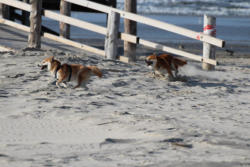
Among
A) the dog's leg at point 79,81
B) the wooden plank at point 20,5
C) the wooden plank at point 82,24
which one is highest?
the wooden plank at point 20,5

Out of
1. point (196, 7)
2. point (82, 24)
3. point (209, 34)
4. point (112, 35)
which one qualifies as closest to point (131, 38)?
point (112, 35)

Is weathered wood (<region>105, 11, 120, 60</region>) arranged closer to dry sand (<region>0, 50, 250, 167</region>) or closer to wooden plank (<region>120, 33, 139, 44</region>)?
wooden plank (<region>120, 33, 139, 44</region>)

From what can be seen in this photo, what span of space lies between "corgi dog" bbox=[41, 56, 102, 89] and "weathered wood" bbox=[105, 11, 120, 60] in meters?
3.04

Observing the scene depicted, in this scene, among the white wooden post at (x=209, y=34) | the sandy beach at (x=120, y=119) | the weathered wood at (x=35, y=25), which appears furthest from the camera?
the weathered wood at (x=35, y=25)

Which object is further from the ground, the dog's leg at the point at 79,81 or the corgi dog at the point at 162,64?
the corgi dog at the point at 162,64

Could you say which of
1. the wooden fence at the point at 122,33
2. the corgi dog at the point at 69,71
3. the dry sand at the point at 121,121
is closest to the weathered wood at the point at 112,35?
the wooden fence at the point at 122,33

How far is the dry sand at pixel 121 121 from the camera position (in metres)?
4.23

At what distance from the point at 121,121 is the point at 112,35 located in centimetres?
499

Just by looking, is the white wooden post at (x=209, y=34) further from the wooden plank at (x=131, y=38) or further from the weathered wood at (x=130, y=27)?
the weathered wood at (x=130, y=27)

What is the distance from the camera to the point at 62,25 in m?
13.2

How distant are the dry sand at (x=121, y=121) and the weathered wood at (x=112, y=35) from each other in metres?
1.21

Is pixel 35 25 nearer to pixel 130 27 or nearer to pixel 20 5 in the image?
pixel 20 5

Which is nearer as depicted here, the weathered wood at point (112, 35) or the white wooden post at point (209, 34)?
the white wooden post at point (209, 34)

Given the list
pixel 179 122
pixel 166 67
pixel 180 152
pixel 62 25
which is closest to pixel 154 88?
pixel 166 67
